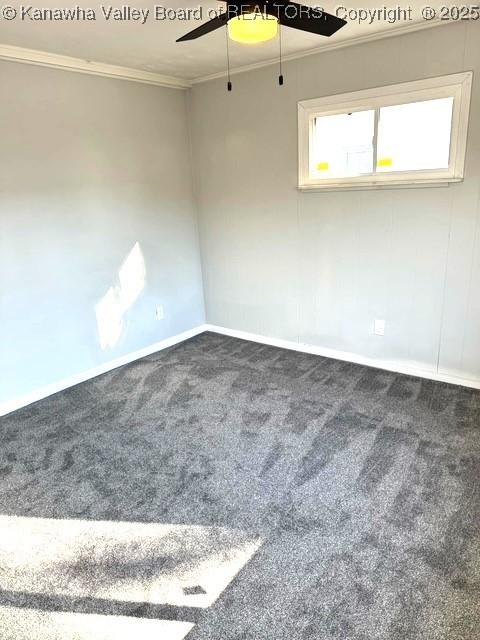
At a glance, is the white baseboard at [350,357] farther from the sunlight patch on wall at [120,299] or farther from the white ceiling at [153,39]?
the white ceiling at [153,39]

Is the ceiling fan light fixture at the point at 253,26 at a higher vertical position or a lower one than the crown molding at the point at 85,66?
lower

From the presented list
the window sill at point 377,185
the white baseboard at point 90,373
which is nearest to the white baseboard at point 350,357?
the white baseboard at point 90,373

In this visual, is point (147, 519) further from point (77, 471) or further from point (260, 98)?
point (260, 98)

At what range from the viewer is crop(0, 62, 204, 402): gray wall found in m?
3.10

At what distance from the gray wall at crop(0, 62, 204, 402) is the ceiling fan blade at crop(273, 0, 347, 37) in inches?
81.3

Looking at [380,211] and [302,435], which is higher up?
[380,211]

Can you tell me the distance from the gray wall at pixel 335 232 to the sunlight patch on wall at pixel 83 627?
263 cm

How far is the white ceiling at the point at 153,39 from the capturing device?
2.44 metres

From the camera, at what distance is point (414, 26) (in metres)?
2.81

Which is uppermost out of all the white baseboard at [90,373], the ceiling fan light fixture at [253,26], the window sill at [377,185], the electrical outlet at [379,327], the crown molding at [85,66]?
the crown molding at [85,66]

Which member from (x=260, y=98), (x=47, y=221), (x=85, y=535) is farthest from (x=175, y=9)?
(x=85, y=535)

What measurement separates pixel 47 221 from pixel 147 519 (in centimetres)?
230

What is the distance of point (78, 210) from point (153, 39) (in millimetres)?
1354

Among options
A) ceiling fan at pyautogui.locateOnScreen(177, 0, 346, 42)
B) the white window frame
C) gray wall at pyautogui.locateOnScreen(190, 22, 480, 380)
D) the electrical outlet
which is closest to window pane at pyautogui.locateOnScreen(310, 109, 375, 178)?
the white window frame
